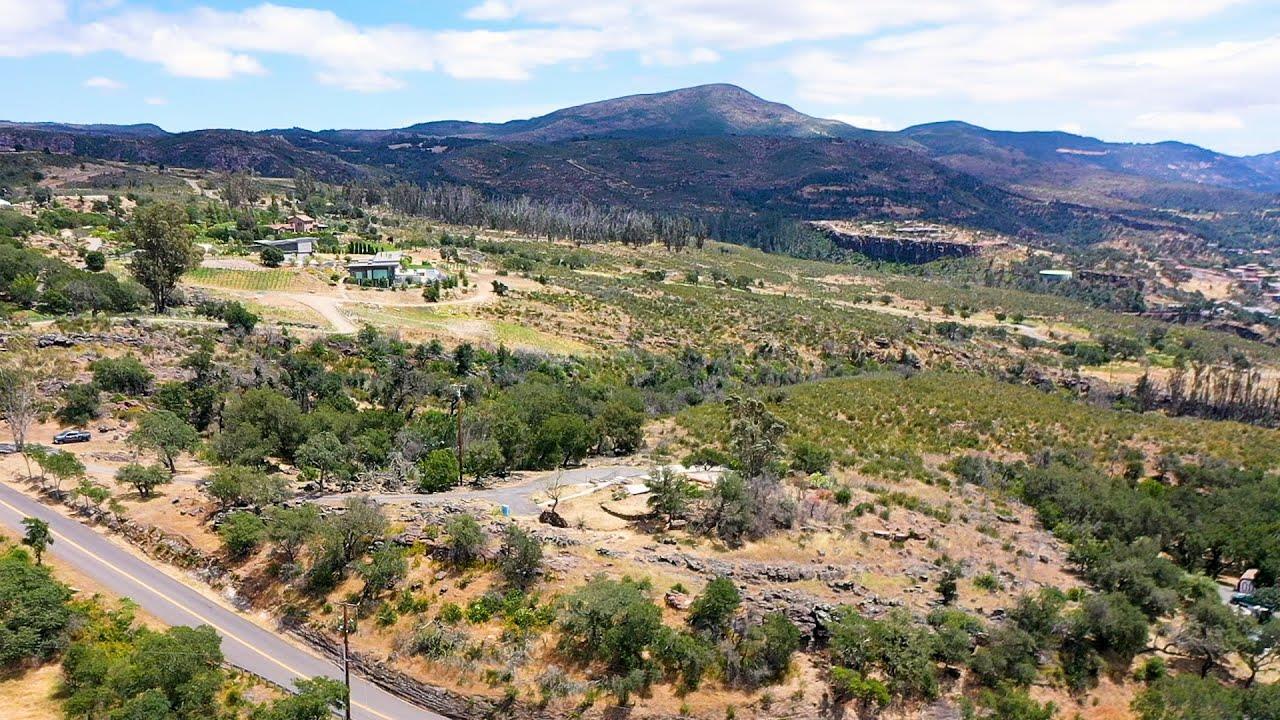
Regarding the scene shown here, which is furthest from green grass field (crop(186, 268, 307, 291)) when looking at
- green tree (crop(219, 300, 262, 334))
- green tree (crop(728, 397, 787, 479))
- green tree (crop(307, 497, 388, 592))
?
green tree (crop(728, 397, 787, 479))

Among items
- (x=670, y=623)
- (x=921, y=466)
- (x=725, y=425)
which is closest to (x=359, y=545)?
(x=670, y=623)

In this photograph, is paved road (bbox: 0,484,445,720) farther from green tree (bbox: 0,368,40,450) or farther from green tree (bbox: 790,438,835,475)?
green tree (bbox: 790,438,835,475)

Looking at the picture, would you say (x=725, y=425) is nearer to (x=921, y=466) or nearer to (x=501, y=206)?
(x=921, y=466)

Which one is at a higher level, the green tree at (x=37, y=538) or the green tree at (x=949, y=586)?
the green tree at (x=949, y=586)

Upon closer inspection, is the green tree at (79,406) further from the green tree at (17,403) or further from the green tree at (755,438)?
the green tree at (755,438)

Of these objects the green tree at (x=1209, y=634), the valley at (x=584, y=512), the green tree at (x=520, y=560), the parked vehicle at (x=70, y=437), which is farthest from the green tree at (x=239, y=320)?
the green tree at (x=1209, y=634)

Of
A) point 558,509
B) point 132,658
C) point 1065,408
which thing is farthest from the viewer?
point 1065,408

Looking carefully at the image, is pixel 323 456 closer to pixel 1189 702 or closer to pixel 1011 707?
pixel 1011 707
